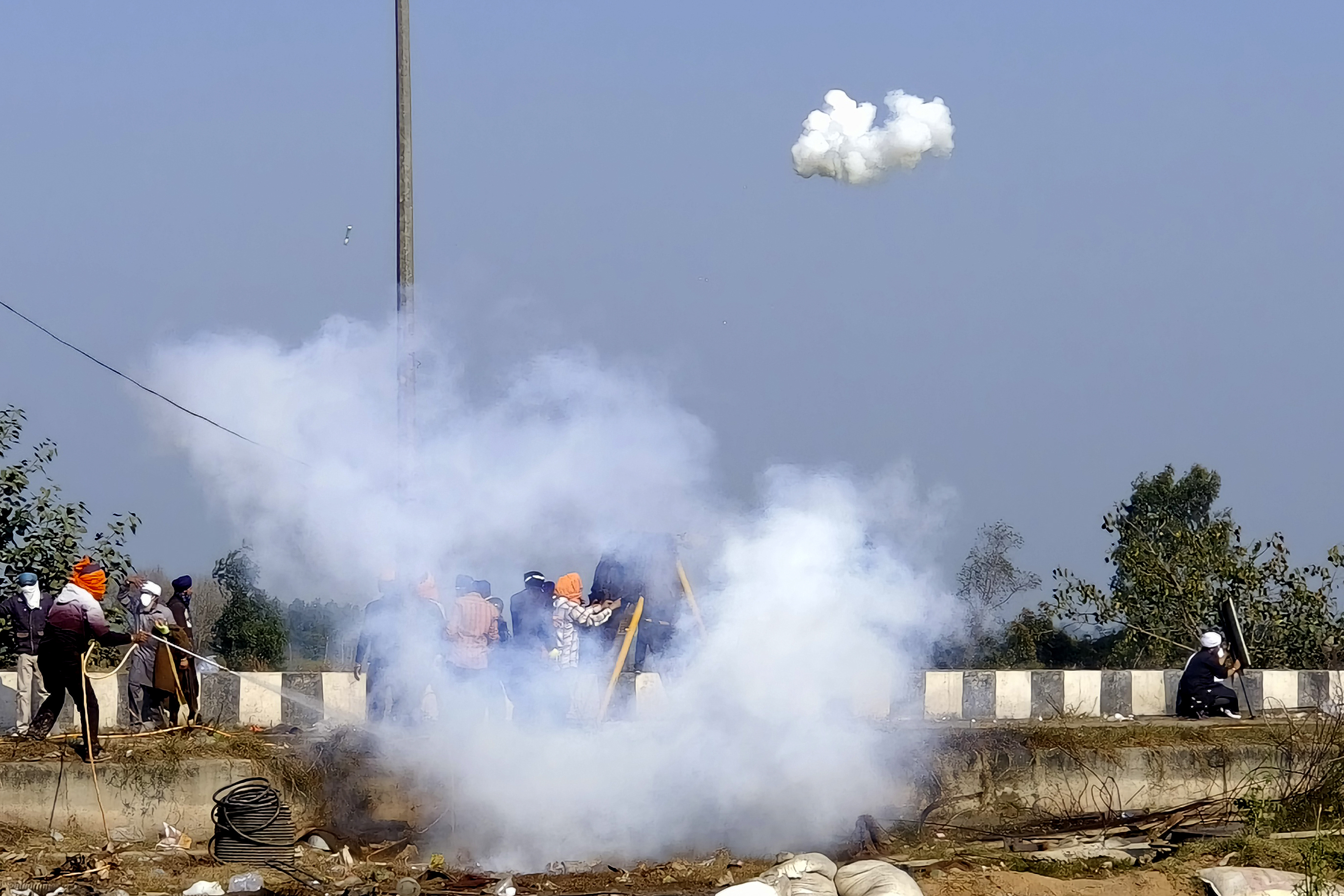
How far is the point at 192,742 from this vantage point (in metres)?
15.0

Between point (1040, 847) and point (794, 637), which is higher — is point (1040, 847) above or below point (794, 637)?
below

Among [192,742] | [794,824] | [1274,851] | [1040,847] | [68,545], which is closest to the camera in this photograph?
[1274,851]

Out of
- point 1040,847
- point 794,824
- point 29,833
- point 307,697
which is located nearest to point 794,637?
point 794,824

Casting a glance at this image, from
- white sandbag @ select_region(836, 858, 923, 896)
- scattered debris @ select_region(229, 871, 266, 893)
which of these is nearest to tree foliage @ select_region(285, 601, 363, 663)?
scattered debris @ select_region(229, 871, 266, 893)

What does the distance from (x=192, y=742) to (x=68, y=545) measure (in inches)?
189

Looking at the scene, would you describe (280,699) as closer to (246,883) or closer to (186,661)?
(186,661)

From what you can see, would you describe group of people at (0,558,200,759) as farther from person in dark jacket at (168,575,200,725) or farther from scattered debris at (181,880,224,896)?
scattered debris at (181,880,224,896)

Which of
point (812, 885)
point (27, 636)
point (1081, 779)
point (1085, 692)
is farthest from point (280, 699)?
point (1085, 692)

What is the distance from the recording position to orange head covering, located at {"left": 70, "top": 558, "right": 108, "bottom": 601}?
611 inches

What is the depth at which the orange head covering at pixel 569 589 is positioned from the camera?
15195mm

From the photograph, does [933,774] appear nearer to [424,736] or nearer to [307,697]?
[424,736]

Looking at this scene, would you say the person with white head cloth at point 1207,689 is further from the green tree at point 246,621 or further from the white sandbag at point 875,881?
the green tree at point 246,621

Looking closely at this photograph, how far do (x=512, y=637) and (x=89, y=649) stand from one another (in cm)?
387

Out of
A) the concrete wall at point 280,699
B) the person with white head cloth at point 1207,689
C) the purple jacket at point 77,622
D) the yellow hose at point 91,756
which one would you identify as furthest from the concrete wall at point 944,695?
the purple jacket at point 77,622
